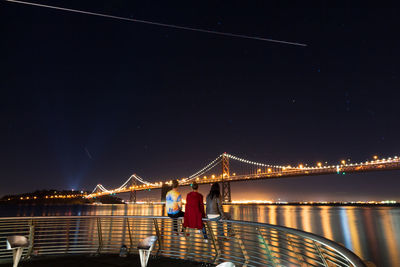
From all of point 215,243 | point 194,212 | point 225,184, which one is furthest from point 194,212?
point 225,184

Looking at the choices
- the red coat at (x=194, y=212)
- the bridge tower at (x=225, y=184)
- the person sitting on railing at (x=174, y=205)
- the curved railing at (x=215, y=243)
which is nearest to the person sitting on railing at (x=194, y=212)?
the red coat at (x=194, y=212)

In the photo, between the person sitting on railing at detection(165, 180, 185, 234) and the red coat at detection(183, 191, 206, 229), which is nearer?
the red coat at detection(183, 191, 206, 229)

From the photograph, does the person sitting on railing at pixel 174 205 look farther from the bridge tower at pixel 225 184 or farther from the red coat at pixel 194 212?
the bridge tower at pixel 225 184

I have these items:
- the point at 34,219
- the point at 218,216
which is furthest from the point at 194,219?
the point at 34,219

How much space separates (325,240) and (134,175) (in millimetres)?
77598

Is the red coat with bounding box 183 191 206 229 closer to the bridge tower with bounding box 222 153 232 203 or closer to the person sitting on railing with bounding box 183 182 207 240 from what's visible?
→ the person sitting on railing with bounding box 183 182 207 240

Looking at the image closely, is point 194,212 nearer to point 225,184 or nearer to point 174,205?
point 174,205

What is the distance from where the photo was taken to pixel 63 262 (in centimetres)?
385

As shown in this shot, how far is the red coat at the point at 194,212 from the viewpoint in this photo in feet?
11.5

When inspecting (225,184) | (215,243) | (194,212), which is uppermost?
(225,184)

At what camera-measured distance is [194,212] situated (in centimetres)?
353

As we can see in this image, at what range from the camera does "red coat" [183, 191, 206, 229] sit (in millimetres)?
3500

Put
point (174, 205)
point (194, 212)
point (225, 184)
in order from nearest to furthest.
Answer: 1. point (194, 212)
2. point (174, 205)
3. point (225, 184)

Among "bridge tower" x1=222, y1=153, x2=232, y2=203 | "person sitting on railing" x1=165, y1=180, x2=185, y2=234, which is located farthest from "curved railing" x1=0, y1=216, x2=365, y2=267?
"bridge tower" x1=222, y1=153, x2=232, y2=203
